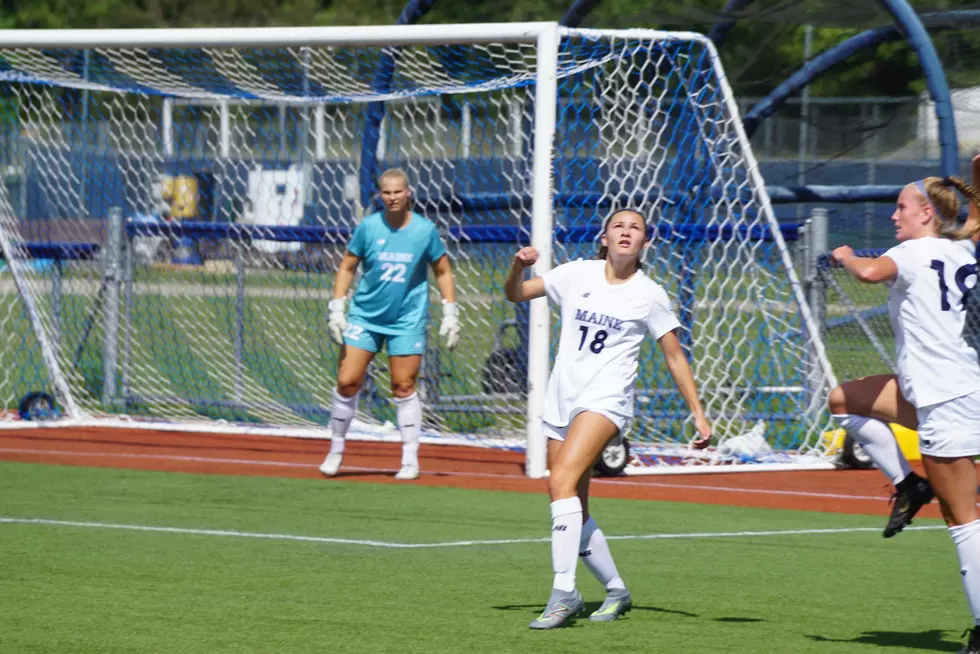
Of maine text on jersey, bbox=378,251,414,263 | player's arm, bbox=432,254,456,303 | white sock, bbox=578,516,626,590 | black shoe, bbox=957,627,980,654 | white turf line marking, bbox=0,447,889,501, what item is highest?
maine text on jersey, bbox=378,251,414,263

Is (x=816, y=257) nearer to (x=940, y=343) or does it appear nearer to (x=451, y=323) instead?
(x=451, y=323)

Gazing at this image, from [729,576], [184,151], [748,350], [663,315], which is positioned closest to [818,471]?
[748,350]

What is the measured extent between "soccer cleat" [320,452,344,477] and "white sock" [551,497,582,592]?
16.0ft

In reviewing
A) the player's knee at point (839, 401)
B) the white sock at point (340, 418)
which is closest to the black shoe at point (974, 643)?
the player's knee at point (839, 401)

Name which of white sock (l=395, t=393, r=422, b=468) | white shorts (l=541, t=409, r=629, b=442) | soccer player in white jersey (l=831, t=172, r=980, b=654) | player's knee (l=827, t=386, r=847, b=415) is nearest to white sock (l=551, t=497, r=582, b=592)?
white shorts (l=541, t=409, r=629, b=442)

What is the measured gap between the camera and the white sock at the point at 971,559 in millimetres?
5664

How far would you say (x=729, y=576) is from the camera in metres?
7.43

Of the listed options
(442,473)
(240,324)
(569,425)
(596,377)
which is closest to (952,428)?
(596,377)

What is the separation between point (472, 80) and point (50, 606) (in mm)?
8395

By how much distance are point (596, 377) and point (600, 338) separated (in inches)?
6.7

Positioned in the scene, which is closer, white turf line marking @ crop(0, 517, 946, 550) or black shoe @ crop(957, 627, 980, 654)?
black shoe @ crop(957, 627, 980, 654)

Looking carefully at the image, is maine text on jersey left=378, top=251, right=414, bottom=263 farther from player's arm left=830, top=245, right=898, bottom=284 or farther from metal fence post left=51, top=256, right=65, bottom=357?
metal fence post left=51, top=256, right=65, bottom=357

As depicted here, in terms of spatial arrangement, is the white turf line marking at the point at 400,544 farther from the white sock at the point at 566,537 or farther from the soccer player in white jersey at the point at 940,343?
the soccer player in white jersey at the point at 940,343

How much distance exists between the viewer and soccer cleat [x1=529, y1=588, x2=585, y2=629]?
6.05m
